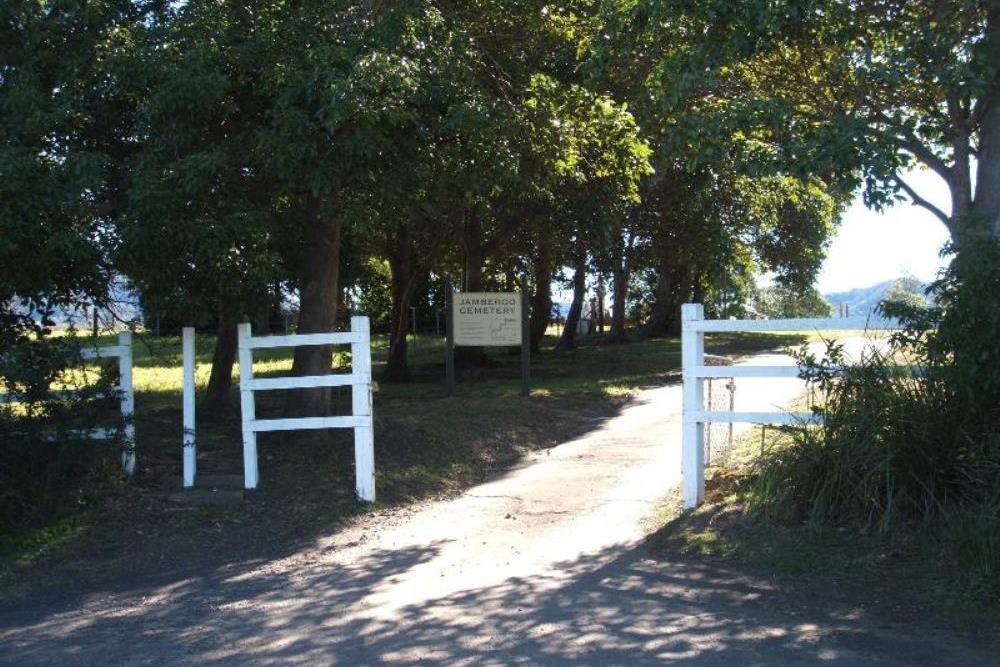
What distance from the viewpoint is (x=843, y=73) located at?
953 centimetres

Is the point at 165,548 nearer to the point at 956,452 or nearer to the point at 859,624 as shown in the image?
the point at 859,624

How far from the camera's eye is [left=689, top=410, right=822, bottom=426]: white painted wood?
7.69 meters

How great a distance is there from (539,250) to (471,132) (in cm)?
1337

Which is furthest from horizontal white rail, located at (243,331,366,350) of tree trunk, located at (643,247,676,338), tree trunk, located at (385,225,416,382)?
tree trunk, located at (643,247,676,338)

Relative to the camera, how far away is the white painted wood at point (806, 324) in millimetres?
7466

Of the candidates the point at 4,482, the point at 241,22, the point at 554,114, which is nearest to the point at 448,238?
the point at 554,114

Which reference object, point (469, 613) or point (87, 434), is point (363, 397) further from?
point (469, 613)

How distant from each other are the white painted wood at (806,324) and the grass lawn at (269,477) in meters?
3.33

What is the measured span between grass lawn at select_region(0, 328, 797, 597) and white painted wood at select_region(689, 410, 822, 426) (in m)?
2.97

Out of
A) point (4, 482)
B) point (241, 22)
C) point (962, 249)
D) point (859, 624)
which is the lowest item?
point (859, 624)

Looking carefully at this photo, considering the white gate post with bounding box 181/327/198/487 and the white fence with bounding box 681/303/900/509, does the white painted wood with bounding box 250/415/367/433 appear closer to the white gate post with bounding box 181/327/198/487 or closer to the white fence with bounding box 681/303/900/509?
the white gate post with bounding box 181/327/198/487

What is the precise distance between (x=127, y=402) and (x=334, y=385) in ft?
6.53

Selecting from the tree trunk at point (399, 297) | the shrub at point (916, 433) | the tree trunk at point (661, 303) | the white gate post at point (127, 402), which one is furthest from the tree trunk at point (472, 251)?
the tree trunk at point (661, 303)

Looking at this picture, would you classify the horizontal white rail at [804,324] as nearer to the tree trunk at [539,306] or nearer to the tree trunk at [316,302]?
the tree trunk at [316,302]
